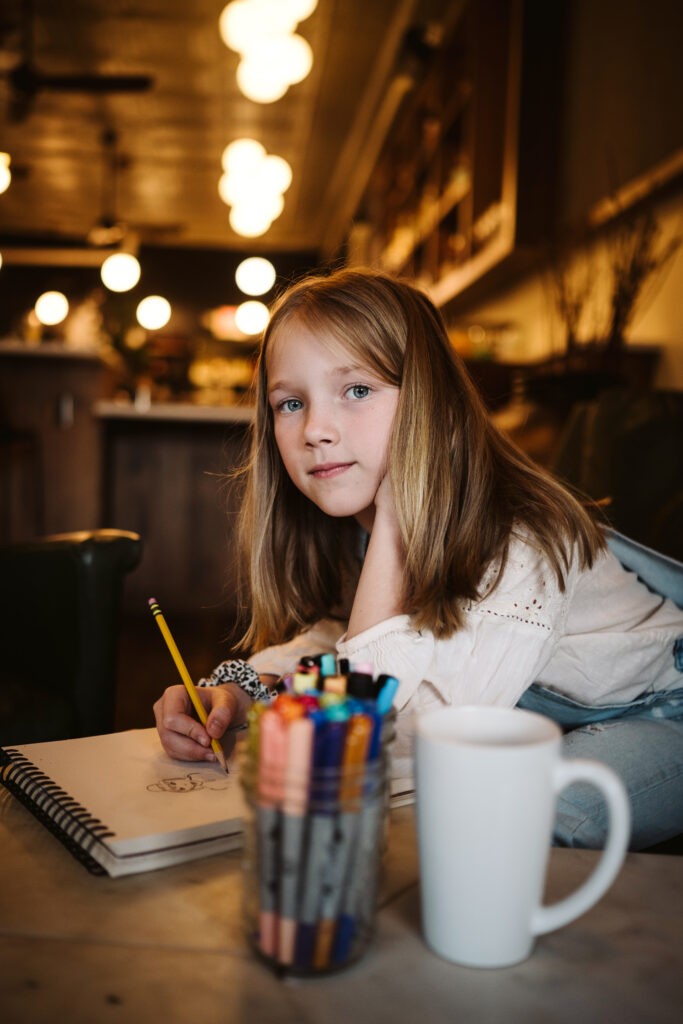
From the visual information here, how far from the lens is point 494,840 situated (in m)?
0.47

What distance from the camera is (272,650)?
4.01 ft

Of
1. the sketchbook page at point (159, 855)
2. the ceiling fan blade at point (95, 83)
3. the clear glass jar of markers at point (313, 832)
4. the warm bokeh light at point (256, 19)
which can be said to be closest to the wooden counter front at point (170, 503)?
the ceiling fan blade at point (95, 83)

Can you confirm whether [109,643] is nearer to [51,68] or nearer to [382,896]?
[382,896]

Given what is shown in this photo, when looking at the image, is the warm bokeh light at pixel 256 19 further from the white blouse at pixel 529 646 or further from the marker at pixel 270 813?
the marker at pixel 270 813

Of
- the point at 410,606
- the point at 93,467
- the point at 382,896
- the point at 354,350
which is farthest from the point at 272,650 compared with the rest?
the point at 93,467

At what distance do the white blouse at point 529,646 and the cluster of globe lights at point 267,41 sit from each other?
2.39m

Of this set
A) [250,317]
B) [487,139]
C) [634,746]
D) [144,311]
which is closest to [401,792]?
[634,746]

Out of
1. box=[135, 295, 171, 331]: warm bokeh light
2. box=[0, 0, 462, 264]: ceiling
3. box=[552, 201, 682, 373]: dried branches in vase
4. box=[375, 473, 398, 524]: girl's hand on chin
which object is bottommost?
box=[375, 473, 398, 524]: girl's hand on chin

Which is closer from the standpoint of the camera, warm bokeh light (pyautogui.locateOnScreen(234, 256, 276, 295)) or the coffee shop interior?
the coffee shop interior

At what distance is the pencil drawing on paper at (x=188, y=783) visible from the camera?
720mm

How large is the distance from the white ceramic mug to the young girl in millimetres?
366

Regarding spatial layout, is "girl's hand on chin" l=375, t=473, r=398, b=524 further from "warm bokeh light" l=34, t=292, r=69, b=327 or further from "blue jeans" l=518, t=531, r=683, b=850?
"warm bokeh light" l=34, t=292, r=69, b=327

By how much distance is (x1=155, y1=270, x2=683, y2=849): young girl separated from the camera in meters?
0.92

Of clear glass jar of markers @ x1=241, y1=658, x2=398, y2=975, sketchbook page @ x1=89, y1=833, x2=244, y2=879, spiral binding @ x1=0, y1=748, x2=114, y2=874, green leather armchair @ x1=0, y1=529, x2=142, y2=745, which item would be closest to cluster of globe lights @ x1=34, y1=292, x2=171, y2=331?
green leather armchair @ x1=0, y1=529, x2=142, y2=745
